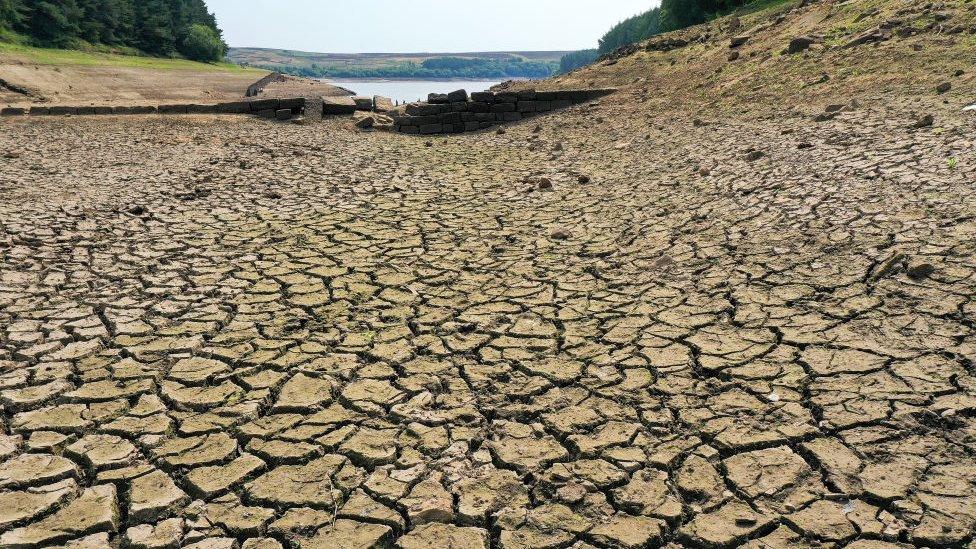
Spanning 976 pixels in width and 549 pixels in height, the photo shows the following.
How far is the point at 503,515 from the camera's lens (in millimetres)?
2482

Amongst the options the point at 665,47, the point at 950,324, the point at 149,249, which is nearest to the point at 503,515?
the point at 950,324

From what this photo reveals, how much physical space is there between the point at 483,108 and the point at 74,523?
1223cm

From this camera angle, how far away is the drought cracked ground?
246 cm

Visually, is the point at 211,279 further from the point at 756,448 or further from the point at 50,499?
the point at 756,448

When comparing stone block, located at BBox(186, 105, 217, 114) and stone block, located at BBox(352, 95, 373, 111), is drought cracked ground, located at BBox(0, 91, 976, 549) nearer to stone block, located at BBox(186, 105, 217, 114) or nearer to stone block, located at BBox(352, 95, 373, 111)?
stone block, located at BBox(186, 105, 217, 114)

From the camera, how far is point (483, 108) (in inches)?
544

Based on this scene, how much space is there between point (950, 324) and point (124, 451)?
3858mm

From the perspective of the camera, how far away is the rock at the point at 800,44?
1088 centimetres

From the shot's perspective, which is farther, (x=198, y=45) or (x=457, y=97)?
(x=198, y=45)

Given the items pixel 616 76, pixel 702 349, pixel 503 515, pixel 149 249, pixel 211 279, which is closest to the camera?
pixel 503 515

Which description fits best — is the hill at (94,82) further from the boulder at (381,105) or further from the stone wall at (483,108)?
the stone wall at (483,108)

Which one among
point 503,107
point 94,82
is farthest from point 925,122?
point 94,82

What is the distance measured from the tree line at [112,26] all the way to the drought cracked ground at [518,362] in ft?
104

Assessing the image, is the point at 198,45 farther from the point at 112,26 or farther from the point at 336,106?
the point at 336,106
